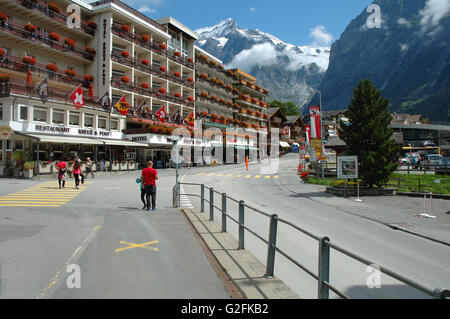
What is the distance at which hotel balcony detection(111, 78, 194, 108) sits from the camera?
3694cm

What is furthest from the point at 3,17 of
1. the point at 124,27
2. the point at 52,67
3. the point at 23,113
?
the point at 124,27

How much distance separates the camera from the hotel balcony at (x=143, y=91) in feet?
121

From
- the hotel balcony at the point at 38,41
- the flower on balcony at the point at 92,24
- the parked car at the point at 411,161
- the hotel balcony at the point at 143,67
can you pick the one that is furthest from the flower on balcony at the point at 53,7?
the parked car at the point at 411,161

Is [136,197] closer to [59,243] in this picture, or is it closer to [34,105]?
[59,243]

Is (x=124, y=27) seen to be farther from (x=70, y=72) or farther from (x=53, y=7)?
(x=70, y=72)

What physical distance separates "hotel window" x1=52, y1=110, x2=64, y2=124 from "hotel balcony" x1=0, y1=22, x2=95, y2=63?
648cm

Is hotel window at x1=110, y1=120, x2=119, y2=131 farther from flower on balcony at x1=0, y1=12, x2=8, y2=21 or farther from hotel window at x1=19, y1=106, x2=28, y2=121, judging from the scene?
flower on balcony at x1=0, y1=12, x2=8, y2=21

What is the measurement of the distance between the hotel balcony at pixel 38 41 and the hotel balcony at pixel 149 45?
4.89 m

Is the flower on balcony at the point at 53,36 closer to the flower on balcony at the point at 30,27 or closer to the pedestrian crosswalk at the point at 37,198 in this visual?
the flower on balcony at the point at 30,27

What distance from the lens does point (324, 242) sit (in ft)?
10.7

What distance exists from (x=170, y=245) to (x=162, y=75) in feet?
134

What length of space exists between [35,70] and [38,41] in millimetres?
2829

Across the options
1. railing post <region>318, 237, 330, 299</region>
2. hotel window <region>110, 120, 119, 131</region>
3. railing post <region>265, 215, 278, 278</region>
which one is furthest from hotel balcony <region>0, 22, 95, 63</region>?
railing post <region>318, 237, 330, 299</region>
